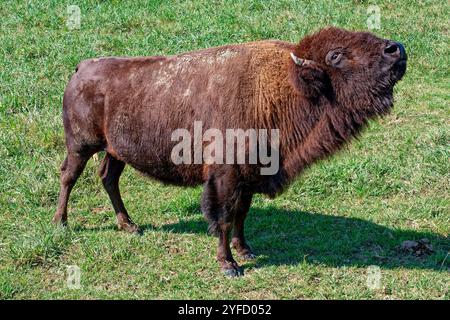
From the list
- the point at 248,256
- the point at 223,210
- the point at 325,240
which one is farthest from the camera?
the point at 325,240

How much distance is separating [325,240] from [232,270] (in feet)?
3.76

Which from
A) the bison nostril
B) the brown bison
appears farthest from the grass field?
the bison nostril

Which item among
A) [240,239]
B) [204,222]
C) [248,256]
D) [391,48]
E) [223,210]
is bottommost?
[204,222]

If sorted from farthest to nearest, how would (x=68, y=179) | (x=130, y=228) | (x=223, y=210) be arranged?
(x=68, y=179) < (x=130, y=228) < (x=223, y=210)

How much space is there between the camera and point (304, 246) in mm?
7555

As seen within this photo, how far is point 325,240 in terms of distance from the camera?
767 centimetres

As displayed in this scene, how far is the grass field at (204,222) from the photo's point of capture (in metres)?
6.86

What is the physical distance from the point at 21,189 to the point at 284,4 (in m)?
6.39

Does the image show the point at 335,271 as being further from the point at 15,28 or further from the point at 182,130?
the point at 15,28

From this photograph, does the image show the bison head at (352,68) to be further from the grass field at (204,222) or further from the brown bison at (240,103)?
the grass field at (204,222)

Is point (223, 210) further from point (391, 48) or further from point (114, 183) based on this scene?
point (391, 48)

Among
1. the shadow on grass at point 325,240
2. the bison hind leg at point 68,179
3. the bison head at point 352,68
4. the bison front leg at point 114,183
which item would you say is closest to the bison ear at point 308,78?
the bison head at point 352,68

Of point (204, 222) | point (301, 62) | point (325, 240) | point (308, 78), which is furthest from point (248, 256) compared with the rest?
point (301, 62)

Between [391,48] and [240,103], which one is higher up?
[391,48]
